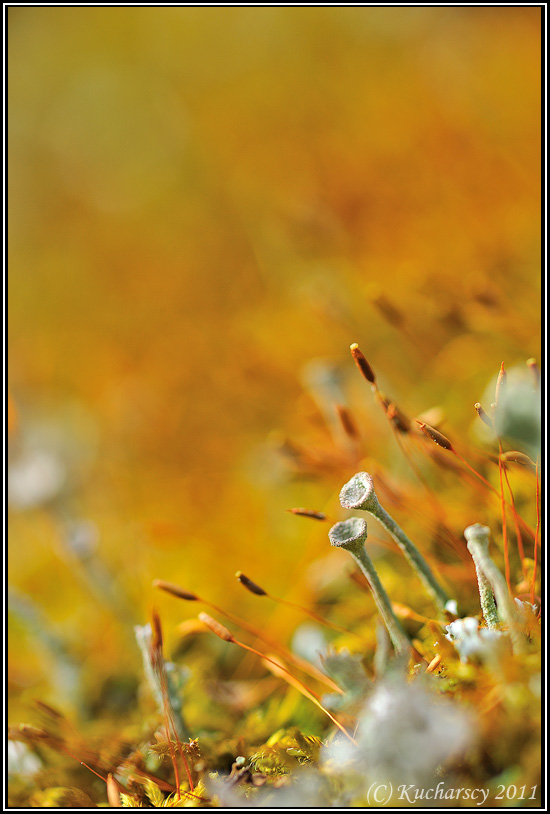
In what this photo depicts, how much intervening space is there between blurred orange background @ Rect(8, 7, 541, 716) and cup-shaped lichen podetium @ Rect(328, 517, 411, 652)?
0.26 metres

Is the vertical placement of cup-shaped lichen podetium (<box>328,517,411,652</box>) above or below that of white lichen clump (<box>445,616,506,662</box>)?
above

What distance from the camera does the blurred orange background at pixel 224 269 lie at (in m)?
0.77

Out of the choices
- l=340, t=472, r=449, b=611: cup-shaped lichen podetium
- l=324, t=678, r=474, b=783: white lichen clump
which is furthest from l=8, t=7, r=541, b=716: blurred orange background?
l=324, t=678, r=474, b=783: white lichen clump

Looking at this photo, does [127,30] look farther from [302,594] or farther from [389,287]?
[302,594]

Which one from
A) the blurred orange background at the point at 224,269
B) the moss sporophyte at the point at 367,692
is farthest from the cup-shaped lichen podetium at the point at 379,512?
the blurred orange background at the point at 224,269

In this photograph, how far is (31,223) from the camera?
6.36 feet

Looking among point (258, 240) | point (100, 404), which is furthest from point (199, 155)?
point (100, 404)

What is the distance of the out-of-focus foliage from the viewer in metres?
0.53

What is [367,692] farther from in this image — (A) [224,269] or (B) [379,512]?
(A) [224,269]

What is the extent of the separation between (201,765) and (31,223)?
6.29 ft

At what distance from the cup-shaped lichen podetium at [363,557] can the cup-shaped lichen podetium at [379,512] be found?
0.01 meters

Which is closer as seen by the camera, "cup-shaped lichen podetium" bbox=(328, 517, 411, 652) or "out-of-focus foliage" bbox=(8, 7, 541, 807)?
"cup-shaped lichen podetium" bbox=(328, 517, 411, 652)

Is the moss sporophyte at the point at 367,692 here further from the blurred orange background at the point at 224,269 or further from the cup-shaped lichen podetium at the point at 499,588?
the blurred orange background at the point at 224,269

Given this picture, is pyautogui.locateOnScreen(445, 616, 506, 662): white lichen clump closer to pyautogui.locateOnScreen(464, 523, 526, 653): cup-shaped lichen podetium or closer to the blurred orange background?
pyautogui.locateOnScreen(464, 523, 526, 653): cup-shaped lichen podetium
